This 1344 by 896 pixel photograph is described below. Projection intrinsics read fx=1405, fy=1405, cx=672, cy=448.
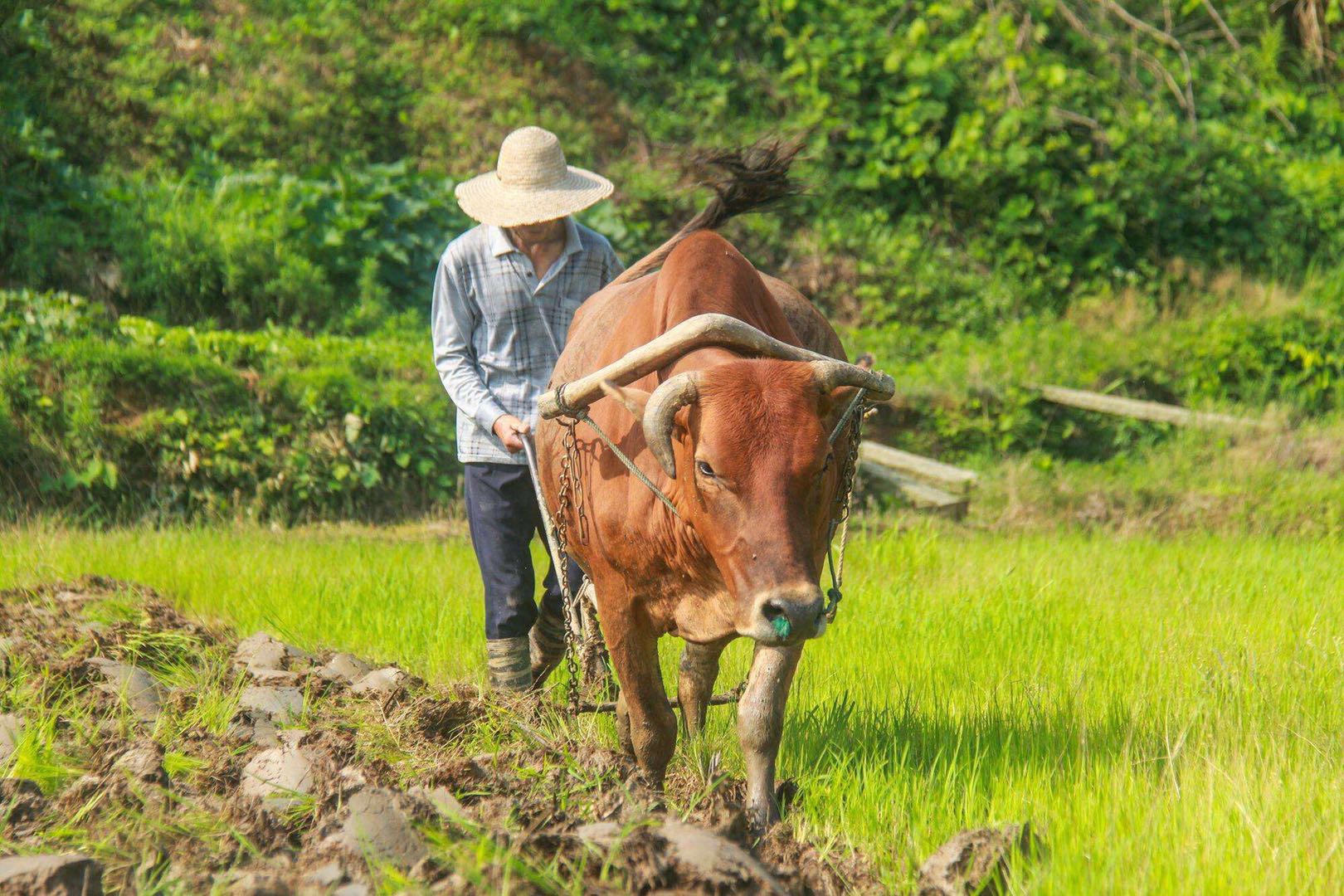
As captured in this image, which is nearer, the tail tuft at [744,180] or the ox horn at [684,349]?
the ox horn at [684,349]

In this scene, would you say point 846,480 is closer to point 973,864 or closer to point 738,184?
point 973,864

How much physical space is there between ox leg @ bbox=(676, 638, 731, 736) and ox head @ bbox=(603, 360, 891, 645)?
3.01 feet

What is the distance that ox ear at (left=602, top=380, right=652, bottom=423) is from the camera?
12.4ft

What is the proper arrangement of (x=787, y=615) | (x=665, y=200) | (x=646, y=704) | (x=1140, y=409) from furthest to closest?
1. (x=665, y=200)
2. (x=1140, y=409)
3. (x=646, y=704)
4. (x=787, y=615)

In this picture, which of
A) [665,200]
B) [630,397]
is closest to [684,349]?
[630,397]

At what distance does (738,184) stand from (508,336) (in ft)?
3.42

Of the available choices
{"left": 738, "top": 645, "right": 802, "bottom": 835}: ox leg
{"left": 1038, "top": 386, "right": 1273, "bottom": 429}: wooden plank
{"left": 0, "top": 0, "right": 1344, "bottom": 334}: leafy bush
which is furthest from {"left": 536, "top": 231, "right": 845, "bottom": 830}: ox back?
{"left": 0, "top": 0, "right": 1344, "bottom": 334}: leafy bush

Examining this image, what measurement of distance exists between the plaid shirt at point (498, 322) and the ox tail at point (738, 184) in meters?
0.30

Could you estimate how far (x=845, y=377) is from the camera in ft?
12.3

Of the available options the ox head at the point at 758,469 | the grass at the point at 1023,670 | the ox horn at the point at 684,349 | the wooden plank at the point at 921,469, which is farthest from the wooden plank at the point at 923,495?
the ox head at the point at 758,469

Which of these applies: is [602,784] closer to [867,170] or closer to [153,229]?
[153,229]

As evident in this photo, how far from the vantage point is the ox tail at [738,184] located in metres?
4.98

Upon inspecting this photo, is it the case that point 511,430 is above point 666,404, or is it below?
below

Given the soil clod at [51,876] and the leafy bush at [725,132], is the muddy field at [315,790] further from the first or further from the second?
the leafy bush at [725,132]
